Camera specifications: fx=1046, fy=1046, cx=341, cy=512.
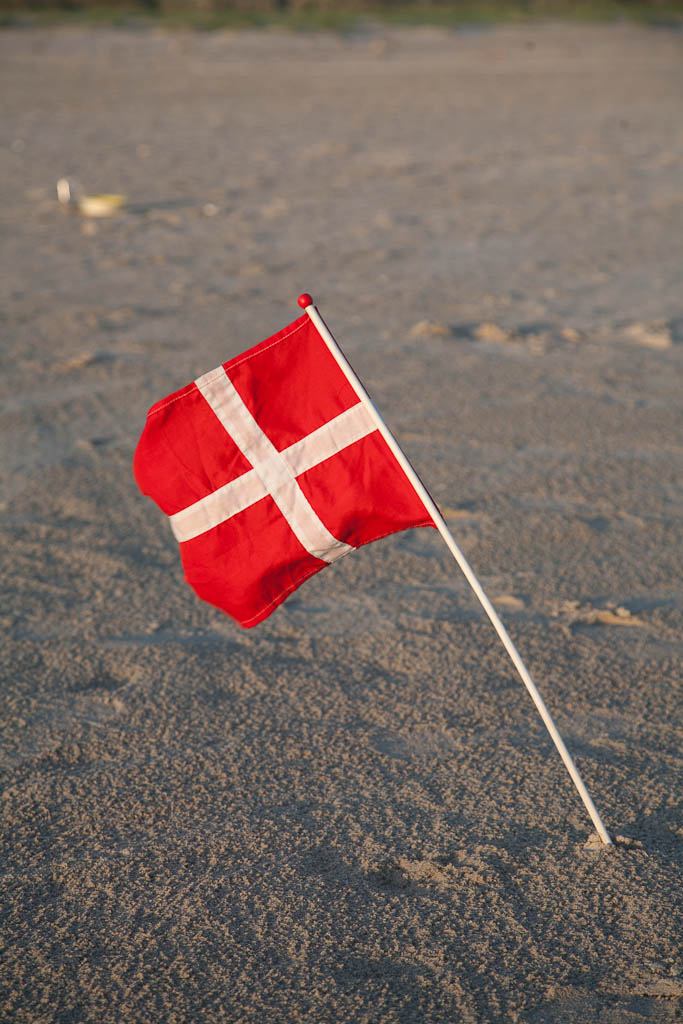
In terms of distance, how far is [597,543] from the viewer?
13.0ft

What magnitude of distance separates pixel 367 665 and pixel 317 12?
22772 mm

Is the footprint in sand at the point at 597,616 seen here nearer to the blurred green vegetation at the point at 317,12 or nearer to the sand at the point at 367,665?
the sand at the point at 367,665

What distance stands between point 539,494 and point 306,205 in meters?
5.36

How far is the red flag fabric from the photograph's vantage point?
241 centimetres

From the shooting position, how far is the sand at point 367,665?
7.45ft

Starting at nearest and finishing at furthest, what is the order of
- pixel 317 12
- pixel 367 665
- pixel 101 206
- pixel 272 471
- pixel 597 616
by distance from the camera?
pixel 272 471
pixel 367 665
pixel 597 616
pixel 101 206
pixel 317 12

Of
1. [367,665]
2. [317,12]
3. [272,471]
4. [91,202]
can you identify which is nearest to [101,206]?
[91,202]

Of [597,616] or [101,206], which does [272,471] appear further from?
[101,206]

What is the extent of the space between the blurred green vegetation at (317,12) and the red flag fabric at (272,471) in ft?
65.4

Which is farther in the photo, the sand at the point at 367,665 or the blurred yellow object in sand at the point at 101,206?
the blurred yellow object in sand at the point at 101,206

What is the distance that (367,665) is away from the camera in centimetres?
329

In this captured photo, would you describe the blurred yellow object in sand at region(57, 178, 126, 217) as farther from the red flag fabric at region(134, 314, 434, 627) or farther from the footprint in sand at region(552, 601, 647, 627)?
the red flag fabric at region(134, 314, 434, 627)

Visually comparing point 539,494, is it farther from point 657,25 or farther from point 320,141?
point 657,25

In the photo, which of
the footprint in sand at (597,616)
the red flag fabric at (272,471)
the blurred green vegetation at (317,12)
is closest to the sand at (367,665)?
the footprint in sand at (597,616)
